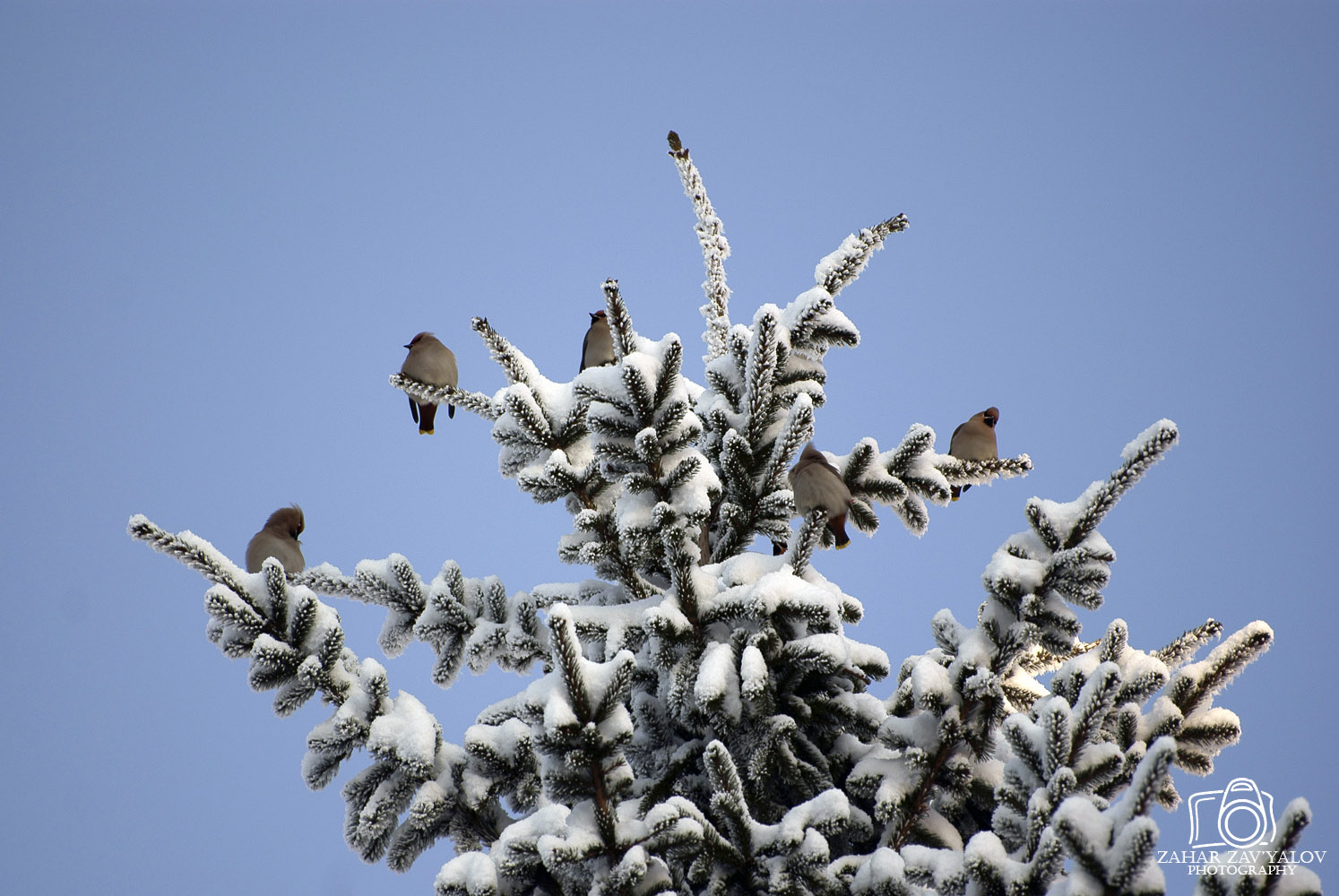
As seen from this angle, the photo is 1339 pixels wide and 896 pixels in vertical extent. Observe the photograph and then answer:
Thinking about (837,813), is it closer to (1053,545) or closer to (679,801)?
(679,801)

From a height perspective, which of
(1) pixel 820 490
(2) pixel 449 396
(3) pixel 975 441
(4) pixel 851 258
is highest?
(3) pixel 975 441

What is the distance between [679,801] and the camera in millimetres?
2080

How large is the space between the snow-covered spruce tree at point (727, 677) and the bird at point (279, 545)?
3.64 ft

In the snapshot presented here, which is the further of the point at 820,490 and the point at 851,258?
the point at 851,258

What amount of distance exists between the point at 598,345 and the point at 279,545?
6.32 feet

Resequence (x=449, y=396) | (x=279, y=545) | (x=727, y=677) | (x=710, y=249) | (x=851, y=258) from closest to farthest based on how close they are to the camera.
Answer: (x=727, y=677), (x=851, y=258), (x=449, y=396), (x=710, y=249), (x=279, y=545)

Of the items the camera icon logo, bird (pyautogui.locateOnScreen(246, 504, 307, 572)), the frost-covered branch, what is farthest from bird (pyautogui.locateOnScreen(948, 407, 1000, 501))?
the frost-covered branch

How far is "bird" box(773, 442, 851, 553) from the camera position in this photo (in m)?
2.73

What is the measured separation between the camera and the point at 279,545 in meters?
3.83

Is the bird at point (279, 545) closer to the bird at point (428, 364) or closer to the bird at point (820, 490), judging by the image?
the bird at point (428, 364)

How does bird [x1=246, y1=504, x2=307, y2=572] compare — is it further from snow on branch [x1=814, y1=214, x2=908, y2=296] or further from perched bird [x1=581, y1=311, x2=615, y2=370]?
snow on branch [x1=814, y1=214, x2=908, y2=296]

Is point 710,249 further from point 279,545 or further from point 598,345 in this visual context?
point 279,545

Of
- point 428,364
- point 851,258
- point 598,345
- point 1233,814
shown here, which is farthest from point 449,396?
point 1233,814

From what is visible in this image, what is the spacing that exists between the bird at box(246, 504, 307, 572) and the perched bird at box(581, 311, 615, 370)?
1634 mm
